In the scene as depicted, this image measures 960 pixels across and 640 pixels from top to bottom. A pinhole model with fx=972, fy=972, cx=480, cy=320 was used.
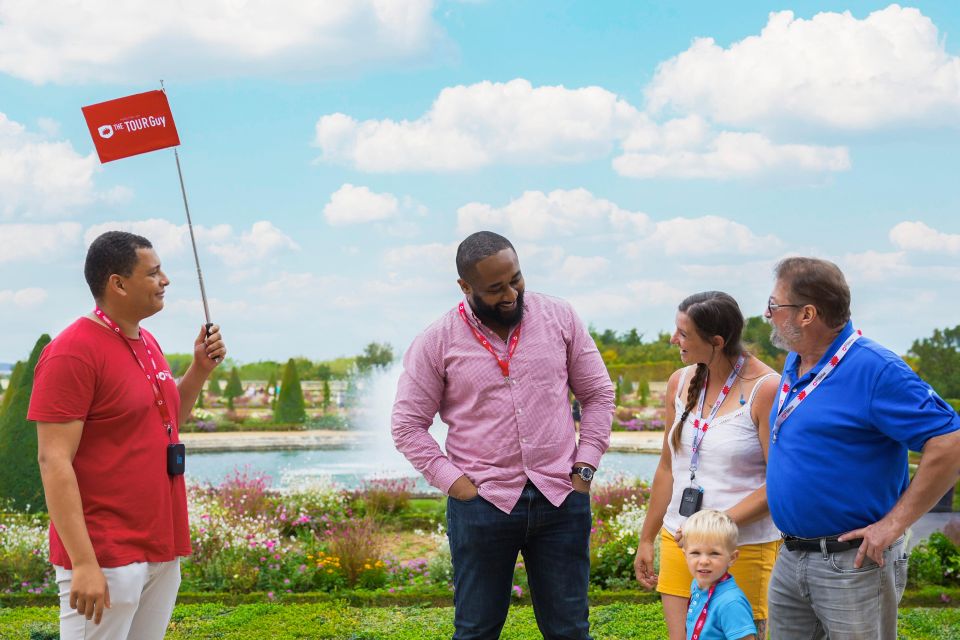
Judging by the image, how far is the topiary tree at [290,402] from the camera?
24.1 m

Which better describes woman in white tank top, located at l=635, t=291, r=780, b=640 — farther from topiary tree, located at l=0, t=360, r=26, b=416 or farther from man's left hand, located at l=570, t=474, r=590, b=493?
topiary tree, located at l=0, t=360, r=26, b=416

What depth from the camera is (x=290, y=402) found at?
79.3ft

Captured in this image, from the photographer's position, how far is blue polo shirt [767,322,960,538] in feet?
8.66

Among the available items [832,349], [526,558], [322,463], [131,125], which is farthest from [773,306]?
[322,463]

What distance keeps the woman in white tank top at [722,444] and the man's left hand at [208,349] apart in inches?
63.0

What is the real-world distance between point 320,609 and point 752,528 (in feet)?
12.8

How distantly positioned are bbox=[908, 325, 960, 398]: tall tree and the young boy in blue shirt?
43.7 feet

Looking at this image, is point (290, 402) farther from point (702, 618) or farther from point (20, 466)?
point (702, 618)

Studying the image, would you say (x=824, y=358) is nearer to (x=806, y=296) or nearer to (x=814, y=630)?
(x=806, y=296)

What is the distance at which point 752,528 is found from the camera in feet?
10.5

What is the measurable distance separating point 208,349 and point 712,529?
5.95ft

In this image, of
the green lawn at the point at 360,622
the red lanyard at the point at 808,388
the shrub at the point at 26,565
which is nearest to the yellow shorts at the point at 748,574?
the red lanyard at the point at 808,388

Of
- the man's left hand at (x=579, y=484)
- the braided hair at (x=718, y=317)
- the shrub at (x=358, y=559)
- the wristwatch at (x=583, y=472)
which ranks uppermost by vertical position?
the braided hair at (x=718, y=317)

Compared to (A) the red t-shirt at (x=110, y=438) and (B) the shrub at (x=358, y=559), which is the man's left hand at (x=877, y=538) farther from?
(B) the shrub at (x=358, y=559)
